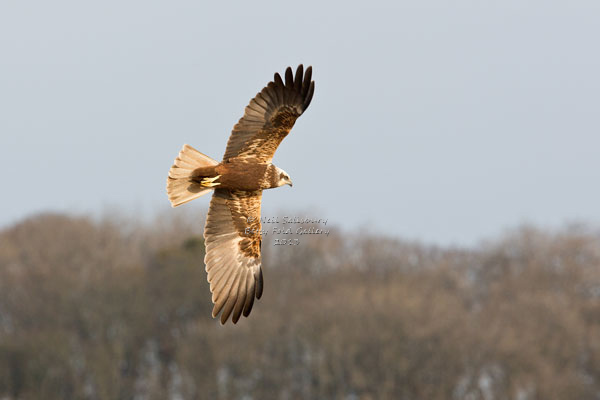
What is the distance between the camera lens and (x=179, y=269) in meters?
70.6

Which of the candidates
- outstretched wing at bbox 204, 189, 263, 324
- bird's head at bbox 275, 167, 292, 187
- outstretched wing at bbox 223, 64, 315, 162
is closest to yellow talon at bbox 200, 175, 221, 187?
outstretched wing at bbox 223, 64, 315, 162

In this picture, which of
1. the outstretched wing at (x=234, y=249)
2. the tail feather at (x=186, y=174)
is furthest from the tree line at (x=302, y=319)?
the tail feather at (x=186, y=174)

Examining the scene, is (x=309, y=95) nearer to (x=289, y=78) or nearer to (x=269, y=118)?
(x=289, y=78)

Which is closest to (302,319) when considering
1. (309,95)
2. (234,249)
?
(234,249)

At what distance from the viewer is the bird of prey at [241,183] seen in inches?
333

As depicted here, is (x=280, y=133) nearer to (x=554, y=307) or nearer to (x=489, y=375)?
(x=489, y=375)

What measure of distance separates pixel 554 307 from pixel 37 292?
44.8 metres

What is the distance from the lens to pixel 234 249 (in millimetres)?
9555

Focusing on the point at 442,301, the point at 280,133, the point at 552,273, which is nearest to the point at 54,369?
the point at 442,301

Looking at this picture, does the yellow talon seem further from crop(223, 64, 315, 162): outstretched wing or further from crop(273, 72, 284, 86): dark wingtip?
crop(273, 72, 284, 86): dark wingtip

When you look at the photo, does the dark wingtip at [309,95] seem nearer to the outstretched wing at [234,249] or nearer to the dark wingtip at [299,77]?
the dark wingtip at [299,77]

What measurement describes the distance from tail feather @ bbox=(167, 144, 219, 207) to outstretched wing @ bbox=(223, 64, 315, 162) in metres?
0.37

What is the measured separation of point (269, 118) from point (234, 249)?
5.41 feet

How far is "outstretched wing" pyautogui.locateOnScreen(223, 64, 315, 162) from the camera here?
8742 mm
